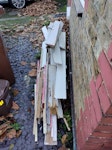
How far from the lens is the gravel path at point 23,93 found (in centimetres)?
278

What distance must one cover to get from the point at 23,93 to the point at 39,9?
16.2 feet

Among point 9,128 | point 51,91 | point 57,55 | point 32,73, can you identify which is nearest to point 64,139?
point 51,91

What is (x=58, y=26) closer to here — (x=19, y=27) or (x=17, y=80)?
(x=17, y=80)

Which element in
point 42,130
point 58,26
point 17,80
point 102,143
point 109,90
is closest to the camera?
point 109,90

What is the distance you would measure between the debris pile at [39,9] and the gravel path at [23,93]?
245 cm

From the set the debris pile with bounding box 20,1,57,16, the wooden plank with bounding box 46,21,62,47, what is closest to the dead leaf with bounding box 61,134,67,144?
the wooden plank with bounding box 46,21,62,47

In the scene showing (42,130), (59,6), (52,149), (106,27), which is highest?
(59,6)

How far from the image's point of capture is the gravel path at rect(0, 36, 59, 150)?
2775mm

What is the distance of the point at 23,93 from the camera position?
3.58 meters

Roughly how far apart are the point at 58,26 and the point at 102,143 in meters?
2.84

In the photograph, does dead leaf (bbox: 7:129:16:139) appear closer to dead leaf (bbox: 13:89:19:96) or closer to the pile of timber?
the pile of timber

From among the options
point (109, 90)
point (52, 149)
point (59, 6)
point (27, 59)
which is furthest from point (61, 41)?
point (59, 6)

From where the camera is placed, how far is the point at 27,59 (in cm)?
447

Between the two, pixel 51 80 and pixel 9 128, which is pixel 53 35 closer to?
pixel 51 80
